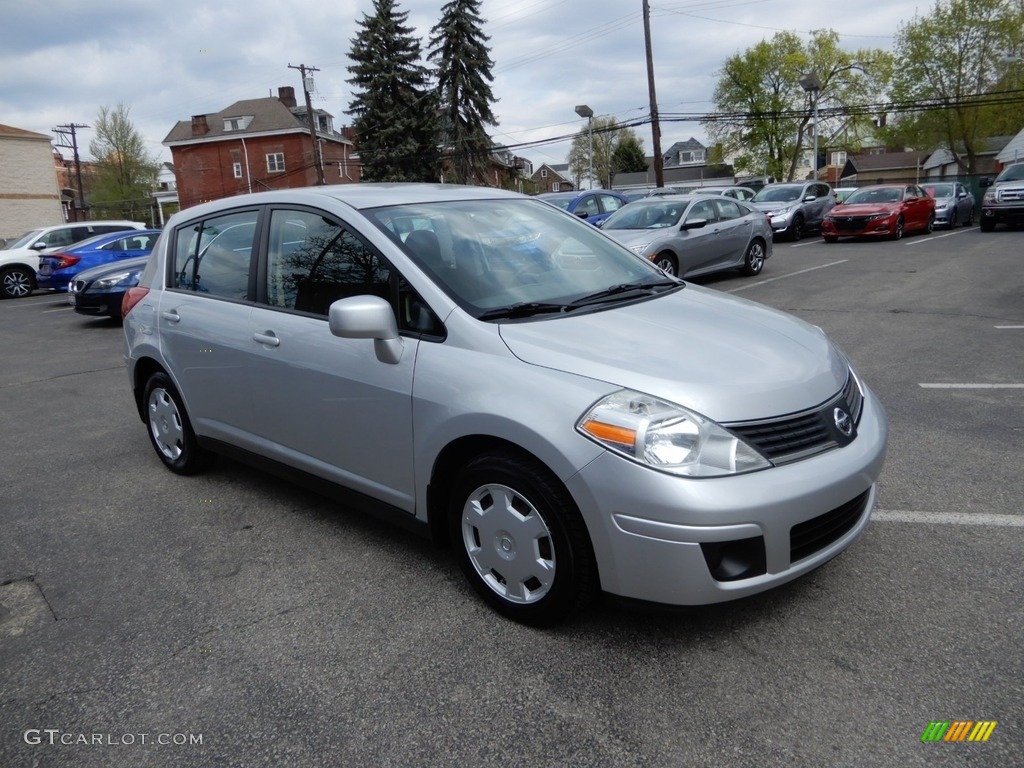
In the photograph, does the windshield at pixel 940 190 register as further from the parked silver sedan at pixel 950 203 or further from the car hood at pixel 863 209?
the car hood at pixel 863 209

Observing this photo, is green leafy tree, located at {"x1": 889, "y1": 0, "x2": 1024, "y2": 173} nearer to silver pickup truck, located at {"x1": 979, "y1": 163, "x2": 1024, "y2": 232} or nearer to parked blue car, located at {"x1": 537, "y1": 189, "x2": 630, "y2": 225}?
silver pickup truck, located at {"x1": 979, "y1": 163, "x2": 1024, "y2": 232}

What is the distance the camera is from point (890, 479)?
14.5 feet

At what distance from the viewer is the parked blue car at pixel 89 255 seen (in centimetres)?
1705

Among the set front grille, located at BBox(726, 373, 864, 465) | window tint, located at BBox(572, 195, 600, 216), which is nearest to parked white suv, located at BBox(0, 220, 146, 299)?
window tint, located at BBox(572, 195, 600, 216)

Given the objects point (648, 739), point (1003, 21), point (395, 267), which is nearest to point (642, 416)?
Answer: point (648, 739)

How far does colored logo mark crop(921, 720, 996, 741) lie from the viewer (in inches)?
93.7

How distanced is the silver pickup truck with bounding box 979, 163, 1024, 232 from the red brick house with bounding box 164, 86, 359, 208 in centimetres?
4551

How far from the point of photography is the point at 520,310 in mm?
3322

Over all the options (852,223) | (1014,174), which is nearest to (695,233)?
(852,223)

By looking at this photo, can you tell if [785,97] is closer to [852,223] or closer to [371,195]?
[852,223]

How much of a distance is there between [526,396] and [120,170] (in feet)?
226

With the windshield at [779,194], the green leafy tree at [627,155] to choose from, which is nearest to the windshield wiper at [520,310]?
the windshield at [779,194]

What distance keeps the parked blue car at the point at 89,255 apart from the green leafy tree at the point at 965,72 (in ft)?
158

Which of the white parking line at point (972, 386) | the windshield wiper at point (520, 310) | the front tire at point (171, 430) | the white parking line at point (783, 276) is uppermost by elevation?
the windshield wiper at point (520, 310)
